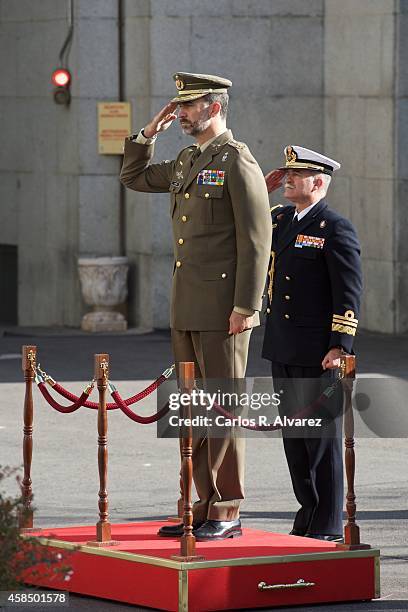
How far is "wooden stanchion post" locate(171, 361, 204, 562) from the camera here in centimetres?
724

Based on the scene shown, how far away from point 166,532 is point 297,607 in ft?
2.34

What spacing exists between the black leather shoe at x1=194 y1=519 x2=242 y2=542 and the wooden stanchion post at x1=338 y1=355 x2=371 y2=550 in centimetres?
48

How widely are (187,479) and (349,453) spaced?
68 cm

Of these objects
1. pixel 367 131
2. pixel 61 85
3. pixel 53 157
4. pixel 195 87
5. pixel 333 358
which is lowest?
pixel 333 358

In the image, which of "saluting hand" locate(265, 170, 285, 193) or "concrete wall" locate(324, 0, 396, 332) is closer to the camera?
"saluting hand" locate(265, 170, 285, 193)

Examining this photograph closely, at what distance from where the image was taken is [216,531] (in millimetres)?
7762

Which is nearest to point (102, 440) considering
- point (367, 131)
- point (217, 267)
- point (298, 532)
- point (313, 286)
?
point (217, 267)

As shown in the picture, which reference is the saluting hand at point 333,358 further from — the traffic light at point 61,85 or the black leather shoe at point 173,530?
the traffic light at point 61,85

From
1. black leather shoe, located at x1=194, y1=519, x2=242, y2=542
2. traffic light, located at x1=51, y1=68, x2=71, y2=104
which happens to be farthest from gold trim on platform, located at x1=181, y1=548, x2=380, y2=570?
traffic light, located at x1=51, y1=68, x2=71, y2=104

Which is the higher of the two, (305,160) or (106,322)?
(305,160)

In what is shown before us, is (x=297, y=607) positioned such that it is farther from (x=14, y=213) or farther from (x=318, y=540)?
(x=14, y=213)

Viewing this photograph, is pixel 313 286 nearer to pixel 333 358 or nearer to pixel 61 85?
pixel 333 358

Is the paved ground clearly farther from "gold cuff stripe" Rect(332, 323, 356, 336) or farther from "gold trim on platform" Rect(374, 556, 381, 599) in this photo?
"gold cuff stripe" Rect(332, 323, 356, 336)

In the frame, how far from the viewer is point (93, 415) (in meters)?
13.1
